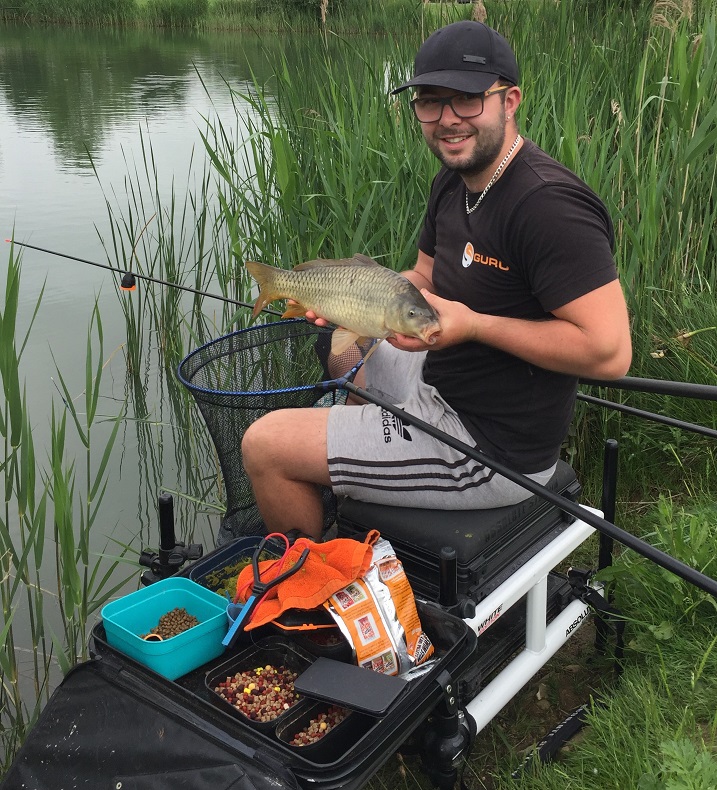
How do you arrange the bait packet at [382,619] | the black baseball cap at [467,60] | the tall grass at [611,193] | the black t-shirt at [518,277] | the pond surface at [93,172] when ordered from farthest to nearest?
the pond surface at [93,172] → the tall grass at [611,193] → the black baseball cap at [467,60] → the black t-shirt at [518,277] → the bait packet at [382,619]

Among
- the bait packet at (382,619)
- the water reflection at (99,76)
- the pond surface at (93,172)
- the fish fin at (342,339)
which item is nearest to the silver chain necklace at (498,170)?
the fish fin at (342,339)

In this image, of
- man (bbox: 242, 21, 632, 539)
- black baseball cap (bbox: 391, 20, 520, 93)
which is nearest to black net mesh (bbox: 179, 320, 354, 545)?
man (bbox: 242, 21, 632, 539)

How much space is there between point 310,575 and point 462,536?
13.9 inches

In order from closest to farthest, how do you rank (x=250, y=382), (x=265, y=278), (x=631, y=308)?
(x=265, y=278) → (x=250, y=382) → (x=631, y=308)

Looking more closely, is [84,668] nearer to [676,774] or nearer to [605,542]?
[676,774]

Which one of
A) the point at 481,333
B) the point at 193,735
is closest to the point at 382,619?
the point at 193,735

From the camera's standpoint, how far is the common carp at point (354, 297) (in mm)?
1768

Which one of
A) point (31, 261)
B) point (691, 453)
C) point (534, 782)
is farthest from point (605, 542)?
point (31, 261)

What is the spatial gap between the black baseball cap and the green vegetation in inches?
39.8

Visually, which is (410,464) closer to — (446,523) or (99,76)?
(446,523)

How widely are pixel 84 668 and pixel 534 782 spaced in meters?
0.95

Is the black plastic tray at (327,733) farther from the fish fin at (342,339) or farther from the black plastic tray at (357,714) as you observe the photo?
the fish fin at (342,339)

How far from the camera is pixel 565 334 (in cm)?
176

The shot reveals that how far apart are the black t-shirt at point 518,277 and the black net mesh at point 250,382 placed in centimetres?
32
